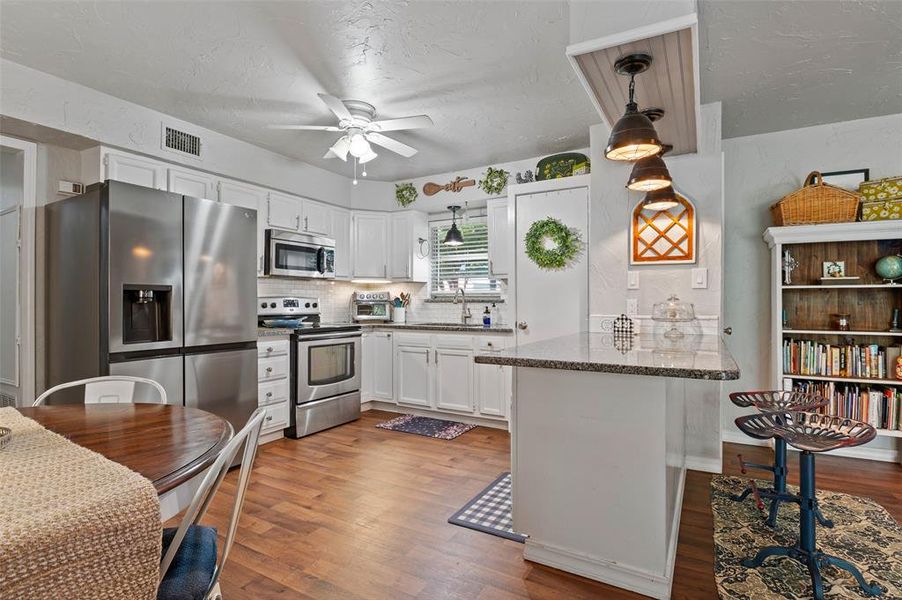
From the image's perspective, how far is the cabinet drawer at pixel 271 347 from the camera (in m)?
Result: 3.74

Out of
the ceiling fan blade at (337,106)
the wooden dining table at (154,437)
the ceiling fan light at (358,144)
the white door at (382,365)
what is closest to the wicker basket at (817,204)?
the ceiling fan light at (358,144)

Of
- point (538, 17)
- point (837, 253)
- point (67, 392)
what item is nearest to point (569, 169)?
point (538, 17)

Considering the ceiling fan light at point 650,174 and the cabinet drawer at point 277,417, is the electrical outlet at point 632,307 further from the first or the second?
the cabinet drawer at point 277,417

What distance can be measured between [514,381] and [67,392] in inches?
105

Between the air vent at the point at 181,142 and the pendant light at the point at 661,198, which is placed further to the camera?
the air vent at the point at 181,142

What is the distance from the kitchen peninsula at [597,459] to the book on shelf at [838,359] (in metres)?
2.01

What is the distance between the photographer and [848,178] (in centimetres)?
345

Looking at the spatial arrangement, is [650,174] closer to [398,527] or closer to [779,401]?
[779,401]

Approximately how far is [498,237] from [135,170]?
9.56 feet

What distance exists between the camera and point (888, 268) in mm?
3244

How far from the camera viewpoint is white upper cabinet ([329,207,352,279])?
16.3 ft

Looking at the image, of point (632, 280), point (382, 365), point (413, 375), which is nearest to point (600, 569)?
point (632, 280)

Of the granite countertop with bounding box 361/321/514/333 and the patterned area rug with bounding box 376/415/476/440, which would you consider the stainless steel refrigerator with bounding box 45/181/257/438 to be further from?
the granite countertop with bounding box 361/321/514/333

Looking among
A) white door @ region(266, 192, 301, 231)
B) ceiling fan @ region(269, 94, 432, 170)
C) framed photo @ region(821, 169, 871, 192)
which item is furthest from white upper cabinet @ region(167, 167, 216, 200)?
framed photo @ region(821, 169, 871, 192)
